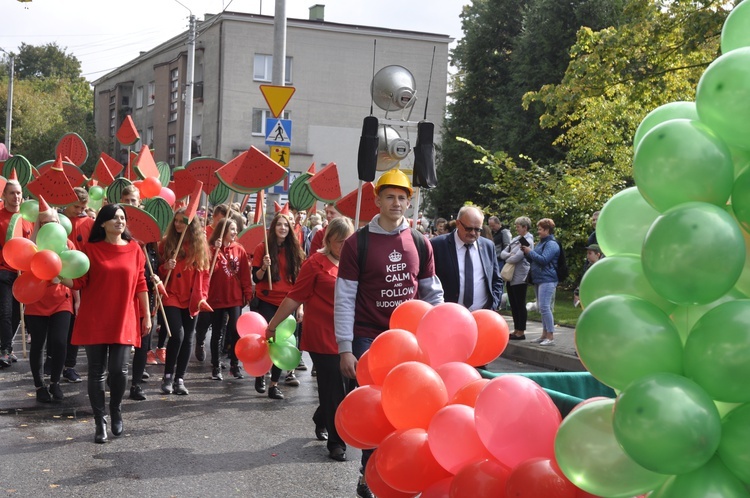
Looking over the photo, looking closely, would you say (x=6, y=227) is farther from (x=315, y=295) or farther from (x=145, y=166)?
(x=315, y=295)

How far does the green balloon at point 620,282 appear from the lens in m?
2.57

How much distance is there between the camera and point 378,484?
3.99 m

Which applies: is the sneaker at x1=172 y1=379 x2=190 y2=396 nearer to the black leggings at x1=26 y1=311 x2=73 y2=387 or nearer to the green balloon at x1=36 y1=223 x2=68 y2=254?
the black leggings at x1=26 y1=311 x2=73 y2=387

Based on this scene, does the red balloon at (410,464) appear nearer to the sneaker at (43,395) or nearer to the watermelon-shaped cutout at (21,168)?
the sneaker at (43,395)

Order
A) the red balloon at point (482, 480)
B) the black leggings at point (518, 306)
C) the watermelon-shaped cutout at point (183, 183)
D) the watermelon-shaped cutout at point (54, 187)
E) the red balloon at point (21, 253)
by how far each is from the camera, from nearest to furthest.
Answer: the red balloon at point (482, 480)
the red balloon at point (21, 253)
the watermelon-shaped cutout at point (54, 187)
the watermelon-shaped cutout at point (183, 183)
the black leggings at point (518, 306)

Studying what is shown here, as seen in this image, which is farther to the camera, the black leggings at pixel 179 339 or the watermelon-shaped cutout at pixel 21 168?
the watermelon-shaped cutout at pixel 21 168

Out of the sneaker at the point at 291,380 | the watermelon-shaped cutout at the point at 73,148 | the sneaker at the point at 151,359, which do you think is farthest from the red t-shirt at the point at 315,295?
the watermelon-shaped cutout at the point at 73,148

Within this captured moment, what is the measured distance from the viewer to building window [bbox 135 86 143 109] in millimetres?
56244

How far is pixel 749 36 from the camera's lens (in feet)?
8.77

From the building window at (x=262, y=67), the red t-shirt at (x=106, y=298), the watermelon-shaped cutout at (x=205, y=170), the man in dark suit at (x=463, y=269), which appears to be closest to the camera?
the red t-shirt at (x=106, y=298)

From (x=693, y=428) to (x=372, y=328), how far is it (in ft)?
12.2

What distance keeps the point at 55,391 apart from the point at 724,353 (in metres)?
7.50

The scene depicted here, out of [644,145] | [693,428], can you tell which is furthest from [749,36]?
[693,428]

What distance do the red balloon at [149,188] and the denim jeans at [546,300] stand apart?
527cm
